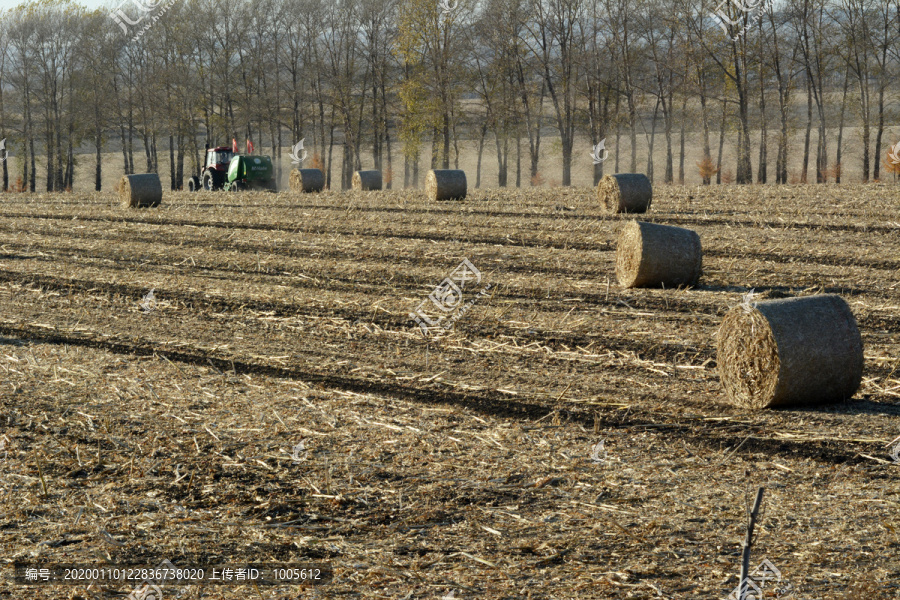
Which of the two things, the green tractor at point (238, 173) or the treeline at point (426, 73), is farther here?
the treeline at point (426, 73)

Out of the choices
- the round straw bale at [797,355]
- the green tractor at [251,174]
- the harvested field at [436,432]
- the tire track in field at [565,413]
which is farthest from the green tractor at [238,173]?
the round straw bale at [797,355]

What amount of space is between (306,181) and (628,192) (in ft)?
39.5

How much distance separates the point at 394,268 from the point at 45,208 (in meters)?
14.3

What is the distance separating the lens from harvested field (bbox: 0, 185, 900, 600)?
4793mm

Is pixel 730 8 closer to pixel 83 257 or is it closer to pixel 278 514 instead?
pixel 83 257

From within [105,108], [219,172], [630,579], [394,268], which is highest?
[105,108]

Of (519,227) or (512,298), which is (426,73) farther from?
(512,298)

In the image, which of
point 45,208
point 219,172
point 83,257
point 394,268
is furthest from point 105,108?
point 394,268

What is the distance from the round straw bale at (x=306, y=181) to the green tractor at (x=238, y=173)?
207cm

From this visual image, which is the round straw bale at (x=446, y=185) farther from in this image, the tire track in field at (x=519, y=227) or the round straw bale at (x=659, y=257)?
the round straw bale at (x=659, y=257)

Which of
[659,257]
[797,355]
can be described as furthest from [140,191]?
[797,355]

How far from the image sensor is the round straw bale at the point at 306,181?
2766 centimetres

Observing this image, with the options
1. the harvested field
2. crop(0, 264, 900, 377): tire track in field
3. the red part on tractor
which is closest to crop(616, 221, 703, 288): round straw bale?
the harvested field

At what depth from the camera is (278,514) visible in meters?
5.37
